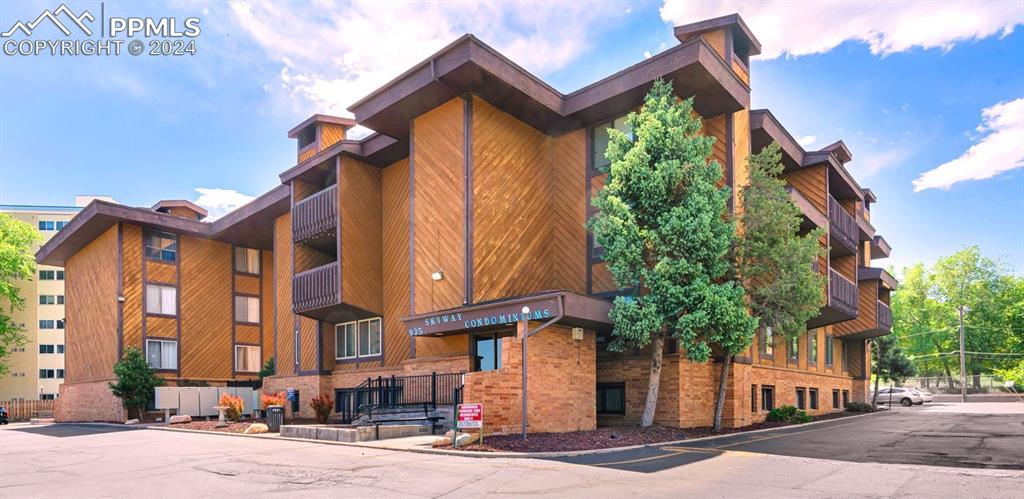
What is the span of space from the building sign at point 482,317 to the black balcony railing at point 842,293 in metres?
15.1

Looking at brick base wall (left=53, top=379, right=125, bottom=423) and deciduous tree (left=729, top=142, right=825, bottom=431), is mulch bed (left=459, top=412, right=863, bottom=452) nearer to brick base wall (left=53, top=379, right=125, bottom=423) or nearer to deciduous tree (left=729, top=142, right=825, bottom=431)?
deciduous tree (left=729, top=142, right=825, bottom=431)

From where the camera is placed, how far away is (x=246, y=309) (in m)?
36.3

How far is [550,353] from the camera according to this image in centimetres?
1756

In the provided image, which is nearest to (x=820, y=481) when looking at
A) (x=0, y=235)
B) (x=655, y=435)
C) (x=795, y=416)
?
(x=655, y=435)

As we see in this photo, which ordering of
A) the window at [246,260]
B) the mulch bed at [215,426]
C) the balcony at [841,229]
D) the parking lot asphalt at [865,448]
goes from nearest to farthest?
the parking lot asphalt at [865,448], the mulch bed at [215,426], the balcony at [841,229], the window at [246,260]

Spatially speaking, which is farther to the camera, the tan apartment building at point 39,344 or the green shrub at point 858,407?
the tan apartment building at point 39,344

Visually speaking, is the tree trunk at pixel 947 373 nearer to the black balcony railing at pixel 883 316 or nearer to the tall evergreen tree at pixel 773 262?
the black balcony railing at pixel 883 316

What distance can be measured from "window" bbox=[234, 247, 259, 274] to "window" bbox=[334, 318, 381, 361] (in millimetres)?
11056

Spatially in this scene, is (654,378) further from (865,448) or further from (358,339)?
(358,339)

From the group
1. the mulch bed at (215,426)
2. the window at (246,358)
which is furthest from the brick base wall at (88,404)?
the window at (246,358)

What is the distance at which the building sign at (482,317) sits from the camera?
56.5 ft

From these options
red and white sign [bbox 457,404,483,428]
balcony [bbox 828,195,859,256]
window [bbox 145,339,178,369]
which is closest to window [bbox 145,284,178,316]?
window [bbox 145,339,178,369]

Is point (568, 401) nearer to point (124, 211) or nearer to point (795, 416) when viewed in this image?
point (795, 416)

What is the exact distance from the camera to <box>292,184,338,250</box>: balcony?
84.7 ft
